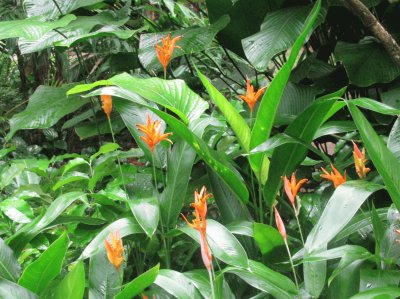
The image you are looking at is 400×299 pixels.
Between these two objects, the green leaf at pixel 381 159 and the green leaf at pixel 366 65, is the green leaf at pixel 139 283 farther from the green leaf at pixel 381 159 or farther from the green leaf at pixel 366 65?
the green leaf at pixel 366 65

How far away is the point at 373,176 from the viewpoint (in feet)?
4.32

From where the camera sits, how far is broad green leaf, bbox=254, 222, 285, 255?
3.23 ft

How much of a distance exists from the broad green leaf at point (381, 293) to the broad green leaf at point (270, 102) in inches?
14.8

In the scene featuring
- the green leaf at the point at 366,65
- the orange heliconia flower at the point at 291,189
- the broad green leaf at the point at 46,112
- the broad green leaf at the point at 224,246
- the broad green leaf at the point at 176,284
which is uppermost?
the orange heliconia flower at the point at 291,189

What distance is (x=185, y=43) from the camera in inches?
65.5

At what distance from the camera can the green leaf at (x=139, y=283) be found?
0.87 metres

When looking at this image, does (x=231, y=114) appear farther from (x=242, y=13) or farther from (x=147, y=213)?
(x=242, y=13)

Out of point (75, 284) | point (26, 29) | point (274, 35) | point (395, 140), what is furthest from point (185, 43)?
point (75, 284)

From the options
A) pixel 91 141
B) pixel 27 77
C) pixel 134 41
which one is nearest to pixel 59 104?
pixel 134 41

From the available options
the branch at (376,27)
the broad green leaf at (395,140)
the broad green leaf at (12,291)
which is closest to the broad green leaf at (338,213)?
the broad green leaf at (395,140)

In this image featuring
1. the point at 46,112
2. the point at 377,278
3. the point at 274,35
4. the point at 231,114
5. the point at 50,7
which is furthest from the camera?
the point at 50,7

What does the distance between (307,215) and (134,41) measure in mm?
1099

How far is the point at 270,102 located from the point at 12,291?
1.81ft

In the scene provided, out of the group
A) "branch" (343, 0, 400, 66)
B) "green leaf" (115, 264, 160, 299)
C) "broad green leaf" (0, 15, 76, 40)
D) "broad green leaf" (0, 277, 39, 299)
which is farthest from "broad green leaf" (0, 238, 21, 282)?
"branch" (343, 0, 400, 66)
